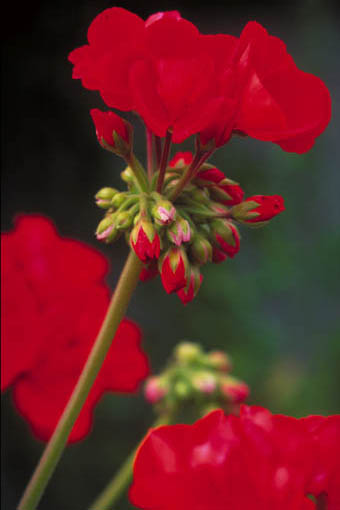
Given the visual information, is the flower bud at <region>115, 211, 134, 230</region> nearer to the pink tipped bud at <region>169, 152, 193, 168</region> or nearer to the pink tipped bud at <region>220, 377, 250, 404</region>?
the pink tipped bud at <region>169, 152, 193, 168</region>

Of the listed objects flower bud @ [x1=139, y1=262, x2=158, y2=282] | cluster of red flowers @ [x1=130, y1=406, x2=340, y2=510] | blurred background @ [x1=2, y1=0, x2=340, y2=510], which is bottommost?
blurred background @ [x1=2, y1=0, x2=340, y2=510]

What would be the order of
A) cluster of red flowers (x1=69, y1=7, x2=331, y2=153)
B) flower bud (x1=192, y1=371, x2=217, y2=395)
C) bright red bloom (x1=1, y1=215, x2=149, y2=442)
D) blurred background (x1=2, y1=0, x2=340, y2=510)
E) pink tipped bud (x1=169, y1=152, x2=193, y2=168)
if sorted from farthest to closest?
blurred background (x1=2, y1=0, x2=340, y2=510) → flower bud (x1=192, y1=371, x2=217, y2=395) → bright red bloom (x1=1, y1=215, x2=149, y2=442) → pink tipped bud (x1=169, y1=152, x2=193, y2=168) → cluster of red flowers (x1=69, y1=7, x2=331, y2=153)

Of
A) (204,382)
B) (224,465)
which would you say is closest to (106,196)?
(224,465)

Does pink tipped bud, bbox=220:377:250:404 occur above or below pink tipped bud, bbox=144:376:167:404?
above

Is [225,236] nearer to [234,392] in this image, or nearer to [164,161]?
[164,161]

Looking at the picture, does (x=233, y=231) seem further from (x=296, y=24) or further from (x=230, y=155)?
(x=296, y=24)

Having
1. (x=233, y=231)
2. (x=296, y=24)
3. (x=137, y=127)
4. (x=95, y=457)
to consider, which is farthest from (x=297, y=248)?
(x=233, y=231)

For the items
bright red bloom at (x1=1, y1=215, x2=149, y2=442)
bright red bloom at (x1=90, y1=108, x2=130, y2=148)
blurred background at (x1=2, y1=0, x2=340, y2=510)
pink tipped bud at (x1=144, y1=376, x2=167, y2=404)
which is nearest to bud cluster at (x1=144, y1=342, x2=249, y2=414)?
pink tipped bud at (x1=144, y1=376, x2=167, y2=404)
